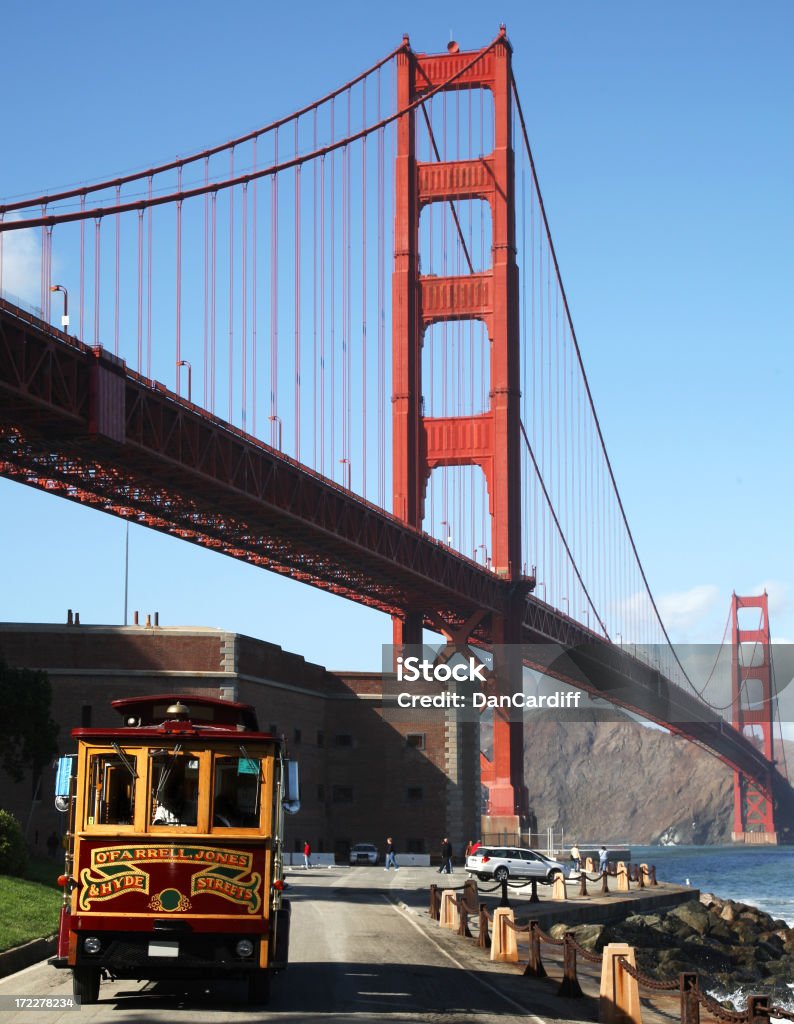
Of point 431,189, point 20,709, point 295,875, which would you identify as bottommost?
point 295,875

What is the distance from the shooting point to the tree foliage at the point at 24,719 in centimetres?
4878

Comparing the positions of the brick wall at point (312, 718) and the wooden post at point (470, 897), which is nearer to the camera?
the wooden post at point (470, 897)

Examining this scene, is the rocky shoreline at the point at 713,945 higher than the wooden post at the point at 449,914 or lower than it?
lower

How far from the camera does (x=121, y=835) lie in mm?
16703

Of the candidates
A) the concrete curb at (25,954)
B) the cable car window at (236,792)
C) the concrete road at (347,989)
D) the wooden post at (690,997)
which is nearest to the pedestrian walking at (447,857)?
the concrete road at (347,989)

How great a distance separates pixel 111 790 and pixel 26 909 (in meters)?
11.4

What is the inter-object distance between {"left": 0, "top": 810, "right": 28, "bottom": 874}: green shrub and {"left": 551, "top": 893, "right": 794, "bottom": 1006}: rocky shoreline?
38.5ft

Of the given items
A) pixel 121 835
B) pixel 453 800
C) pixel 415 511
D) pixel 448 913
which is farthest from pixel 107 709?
pixel 121 835

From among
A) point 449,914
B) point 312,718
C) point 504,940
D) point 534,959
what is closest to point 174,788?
point 534,959

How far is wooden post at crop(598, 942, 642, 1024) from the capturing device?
17891 mm

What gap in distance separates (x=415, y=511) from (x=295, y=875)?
30984mm

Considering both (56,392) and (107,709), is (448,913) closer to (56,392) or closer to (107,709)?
(56,392)

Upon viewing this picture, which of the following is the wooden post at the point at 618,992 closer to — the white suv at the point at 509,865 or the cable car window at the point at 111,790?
the cable car window at the point at 111,790

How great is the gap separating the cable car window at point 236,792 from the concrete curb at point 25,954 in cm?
584
